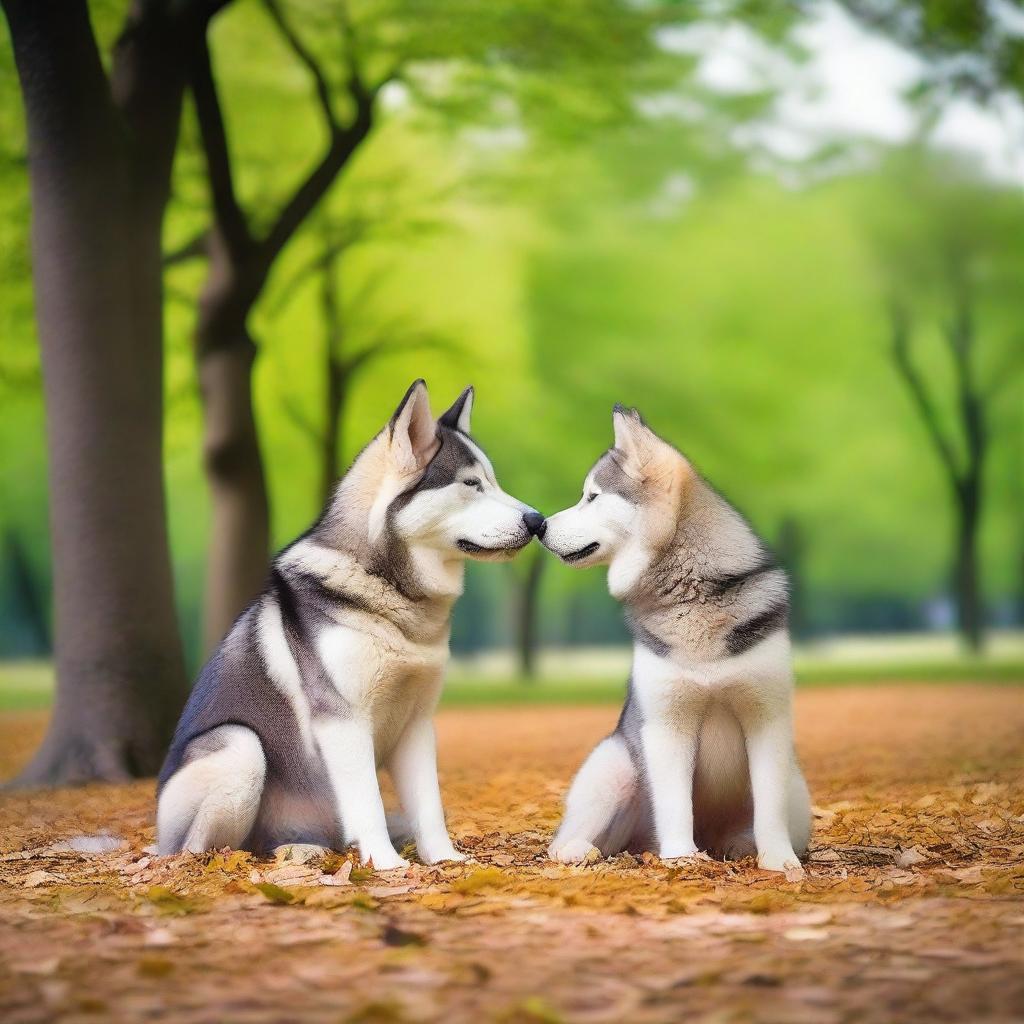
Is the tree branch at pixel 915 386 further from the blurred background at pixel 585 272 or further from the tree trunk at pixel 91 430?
the tree trunk at pixel 91 430

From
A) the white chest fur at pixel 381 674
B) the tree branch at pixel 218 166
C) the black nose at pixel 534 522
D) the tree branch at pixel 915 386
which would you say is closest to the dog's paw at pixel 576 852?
the white chest fur at pixel 381 674

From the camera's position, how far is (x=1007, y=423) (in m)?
29.9

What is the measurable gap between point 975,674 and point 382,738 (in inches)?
758

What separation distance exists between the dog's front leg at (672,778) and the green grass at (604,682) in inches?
529

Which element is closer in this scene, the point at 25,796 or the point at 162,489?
the point at 25,796

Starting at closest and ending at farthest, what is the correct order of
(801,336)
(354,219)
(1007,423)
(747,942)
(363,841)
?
(747,942) → (363,841) → (354,219) → (801,336) → (1007,423)

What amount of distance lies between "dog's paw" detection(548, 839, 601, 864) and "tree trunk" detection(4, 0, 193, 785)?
4.79 m

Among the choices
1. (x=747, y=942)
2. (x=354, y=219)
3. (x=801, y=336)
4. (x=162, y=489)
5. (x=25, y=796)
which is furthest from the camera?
(x=801, y=336)

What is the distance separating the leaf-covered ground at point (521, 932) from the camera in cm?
347

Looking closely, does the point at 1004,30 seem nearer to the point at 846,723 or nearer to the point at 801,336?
the point at 846,723

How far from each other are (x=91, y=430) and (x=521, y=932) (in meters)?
6.68

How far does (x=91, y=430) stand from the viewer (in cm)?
980

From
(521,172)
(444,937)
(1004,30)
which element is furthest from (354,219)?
(444,937)

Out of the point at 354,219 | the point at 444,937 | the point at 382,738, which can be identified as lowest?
the point at 444,937
